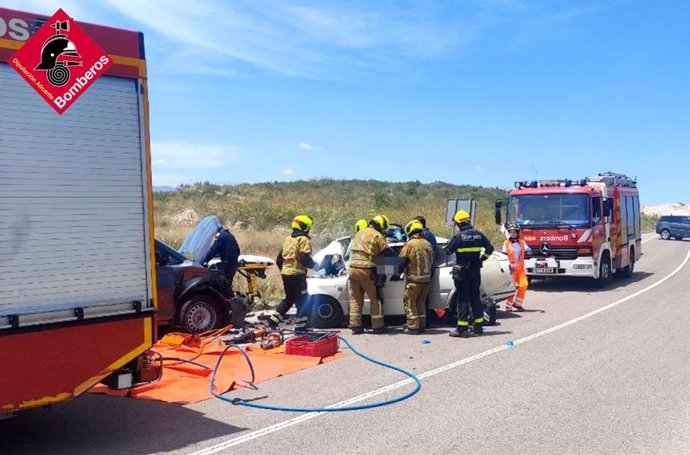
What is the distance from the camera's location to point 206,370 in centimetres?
809

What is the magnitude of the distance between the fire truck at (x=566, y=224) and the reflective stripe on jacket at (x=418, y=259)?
6.37 metres

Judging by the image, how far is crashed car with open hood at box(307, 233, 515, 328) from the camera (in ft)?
37.0

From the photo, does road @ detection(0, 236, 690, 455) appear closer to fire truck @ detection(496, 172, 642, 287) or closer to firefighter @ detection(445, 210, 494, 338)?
firefighter @ detection(445, 210, 494, 338)

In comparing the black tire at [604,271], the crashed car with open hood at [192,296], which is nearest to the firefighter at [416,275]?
the crashed car with open hood at [192,296]

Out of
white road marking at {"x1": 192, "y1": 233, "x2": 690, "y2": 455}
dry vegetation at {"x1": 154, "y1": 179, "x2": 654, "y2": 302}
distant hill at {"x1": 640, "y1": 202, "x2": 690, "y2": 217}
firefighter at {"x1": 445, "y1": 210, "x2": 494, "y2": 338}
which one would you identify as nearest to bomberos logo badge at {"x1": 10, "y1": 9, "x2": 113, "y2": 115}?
white road marking at {"x1": 192, "y1": 233, "x2": 690, "y2": 455}

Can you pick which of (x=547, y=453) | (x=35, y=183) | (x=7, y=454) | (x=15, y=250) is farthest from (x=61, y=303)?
(x=547, y=453)

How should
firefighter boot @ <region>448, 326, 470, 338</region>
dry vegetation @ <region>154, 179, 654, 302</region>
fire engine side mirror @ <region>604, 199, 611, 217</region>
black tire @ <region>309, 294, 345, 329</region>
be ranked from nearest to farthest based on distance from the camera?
firefighter boot @ <region>448, 326, 470, 338</region>, black tire @ <region>309, 294, 345, 329</region>, fire engine side mirror @ <region>604, 199, 611, 217</region>, dry vegetation @ <region>154, 179, 654, 302</region>

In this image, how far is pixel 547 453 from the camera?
528 cm

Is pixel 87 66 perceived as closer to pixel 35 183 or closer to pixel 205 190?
pixel 35 183

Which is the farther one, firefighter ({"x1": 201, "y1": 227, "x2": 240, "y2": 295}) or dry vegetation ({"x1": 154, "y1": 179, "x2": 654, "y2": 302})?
dry vegetation ({"x1": 154, "y1": 179, "x2": 654, "y2": 302})

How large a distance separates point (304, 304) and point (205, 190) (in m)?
43.4

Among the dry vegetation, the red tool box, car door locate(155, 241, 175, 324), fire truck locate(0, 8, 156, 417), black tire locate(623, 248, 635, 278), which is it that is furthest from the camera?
the dry vegetation

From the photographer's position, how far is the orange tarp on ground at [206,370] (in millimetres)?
7273

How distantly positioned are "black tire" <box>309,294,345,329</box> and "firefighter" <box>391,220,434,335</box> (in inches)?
49.7
